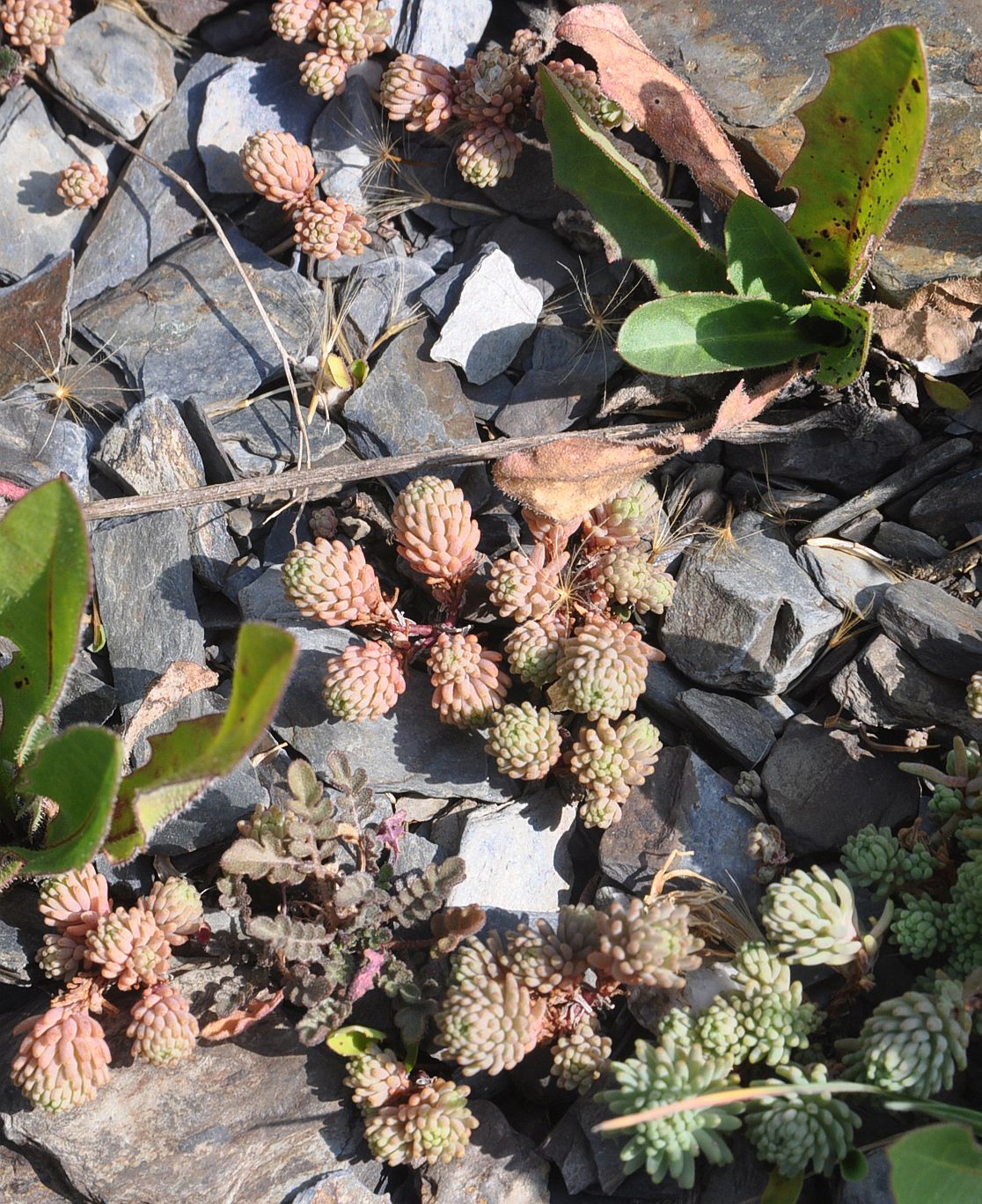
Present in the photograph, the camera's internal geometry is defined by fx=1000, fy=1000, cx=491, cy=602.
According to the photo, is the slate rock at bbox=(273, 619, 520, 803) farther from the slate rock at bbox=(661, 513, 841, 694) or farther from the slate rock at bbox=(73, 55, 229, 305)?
the slate rock at bbox=(73, 55, 229, 305)

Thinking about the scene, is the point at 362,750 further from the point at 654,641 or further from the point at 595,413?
the point at 595,413

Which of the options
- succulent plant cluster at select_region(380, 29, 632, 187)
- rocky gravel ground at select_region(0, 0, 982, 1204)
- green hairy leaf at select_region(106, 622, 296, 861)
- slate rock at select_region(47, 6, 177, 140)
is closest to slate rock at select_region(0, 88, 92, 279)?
rocky gravel ground at select_region(0, 0, 982, 1204)

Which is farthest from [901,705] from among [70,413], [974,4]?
[70,413]

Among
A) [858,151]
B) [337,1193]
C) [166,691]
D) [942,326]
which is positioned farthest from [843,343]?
[337,1193]

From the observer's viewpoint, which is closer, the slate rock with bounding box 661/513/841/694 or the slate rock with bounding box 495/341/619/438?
the slate rock with bounding box 661/513/841/694

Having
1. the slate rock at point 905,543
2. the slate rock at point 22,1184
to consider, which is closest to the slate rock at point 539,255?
the slate rock at point 905,543

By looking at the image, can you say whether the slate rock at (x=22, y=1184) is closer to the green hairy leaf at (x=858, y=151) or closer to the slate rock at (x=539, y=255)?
the slate rock at (x=539, y=255)

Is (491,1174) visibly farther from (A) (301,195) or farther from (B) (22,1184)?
(A) (301,195)
